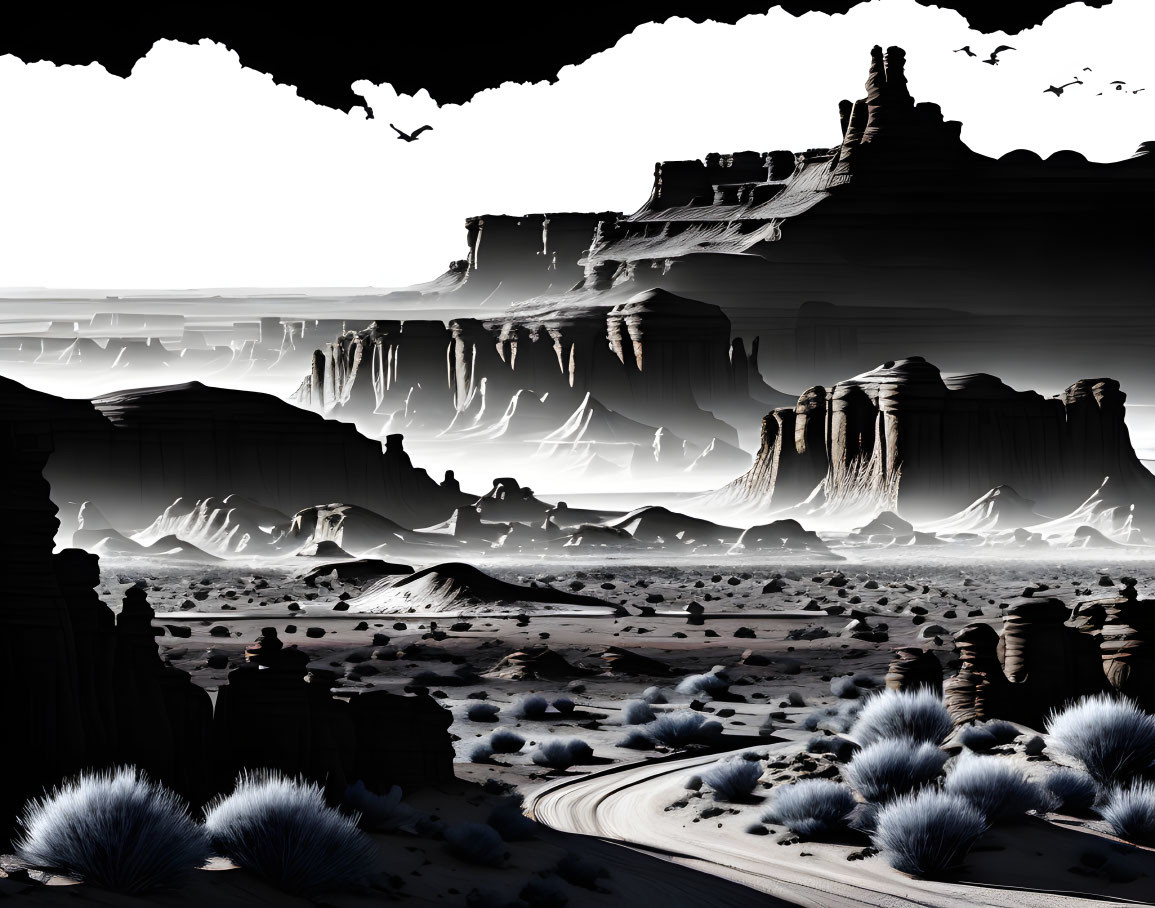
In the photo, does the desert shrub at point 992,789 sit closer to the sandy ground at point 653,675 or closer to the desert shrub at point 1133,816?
the sandy ground at point 653,675

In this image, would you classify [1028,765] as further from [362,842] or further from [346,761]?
[362,842]

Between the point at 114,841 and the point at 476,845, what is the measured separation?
4432 millimetres

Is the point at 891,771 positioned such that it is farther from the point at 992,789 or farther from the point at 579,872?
the point at 579,872

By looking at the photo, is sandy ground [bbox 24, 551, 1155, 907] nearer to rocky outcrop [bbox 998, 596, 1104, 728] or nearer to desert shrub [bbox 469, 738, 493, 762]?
desert shrub [bbox 469, 738, 493, 762]

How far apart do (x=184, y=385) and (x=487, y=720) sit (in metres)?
72.8

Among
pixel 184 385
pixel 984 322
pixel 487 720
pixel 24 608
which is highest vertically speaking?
pixel 984 322

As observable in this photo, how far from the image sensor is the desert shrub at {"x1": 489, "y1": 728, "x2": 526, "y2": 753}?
88.8 feet

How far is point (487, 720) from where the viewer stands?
103ft

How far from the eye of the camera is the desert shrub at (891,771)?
20984 millimetres

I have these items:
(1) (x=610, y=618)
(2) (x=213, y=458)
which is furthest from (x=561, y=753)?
(2) (x=213, y=458)

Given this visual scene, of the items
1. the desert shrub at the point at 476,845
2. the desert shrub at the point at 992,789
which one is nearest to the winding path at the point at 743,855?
the desert shrub at the point at 992,789

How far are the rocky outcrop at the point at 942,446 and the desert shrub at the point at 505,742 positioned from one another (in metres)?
79.1

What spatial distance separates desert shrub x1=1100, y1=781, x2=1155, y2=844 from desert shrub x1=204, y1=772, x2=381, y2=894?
32.2 ft

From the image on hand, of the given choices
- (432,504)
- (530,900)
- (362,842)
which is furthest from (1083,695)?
(432,504)
